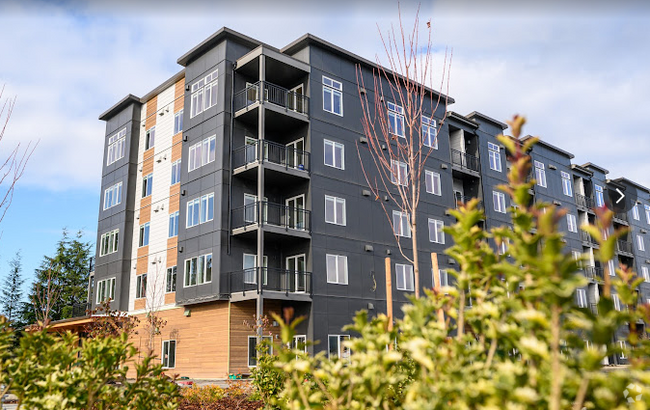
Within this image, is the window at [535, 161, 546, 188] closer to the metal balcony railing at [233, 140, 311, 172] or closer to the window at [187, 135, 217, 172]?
the metal balcony railing at [233, 140, 311, 172]

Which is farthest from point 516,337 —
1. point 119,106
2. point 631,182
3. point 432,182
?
point 631,182

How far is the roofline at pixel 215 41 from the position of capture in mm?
25750

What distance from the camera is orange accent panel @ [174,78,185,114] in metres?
29.6

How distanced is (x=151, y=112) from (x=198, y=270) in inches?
506

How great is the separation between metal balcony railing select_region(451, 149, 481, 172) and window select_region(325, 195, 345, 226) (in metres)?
10.9

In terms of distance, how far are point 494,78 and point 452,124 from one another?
2178cm

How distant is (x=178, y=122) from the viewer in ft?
97.0

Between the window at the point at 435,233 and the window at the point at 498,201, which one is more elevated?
the window at the point at 498,201

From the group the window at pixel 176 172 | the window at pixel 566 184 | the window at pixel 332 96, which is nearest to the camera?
the window at pixel 332 96

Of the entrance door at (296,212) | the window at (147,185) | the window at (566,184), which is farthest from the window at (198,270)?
the window at (566,184)

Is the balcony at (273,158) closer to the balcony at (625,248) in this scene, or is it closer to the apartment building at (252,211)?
the apartment building at (252,211)

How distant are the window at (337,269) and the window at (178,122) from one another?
11841mm

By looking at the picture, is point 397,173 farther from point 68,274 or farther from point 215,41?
point 68,274

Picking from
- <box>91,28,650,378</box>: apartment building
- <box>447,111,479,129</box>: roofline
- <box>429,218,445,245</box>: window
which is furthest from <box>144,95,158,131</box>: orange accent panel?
<box>447,111,479,129</box>: roofline
